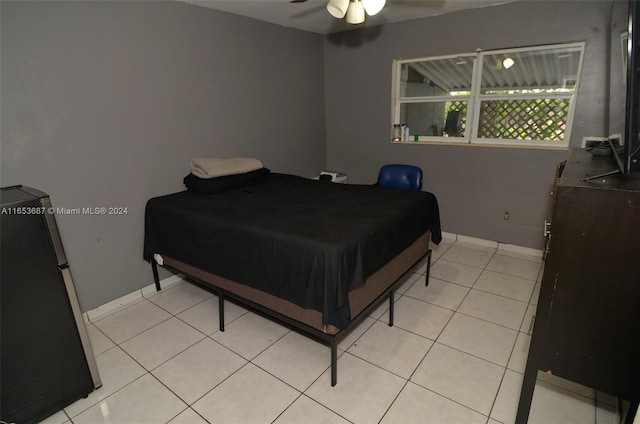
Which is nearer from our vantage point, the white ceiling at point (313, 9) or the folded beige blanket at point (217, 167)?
the folded beige blanket at point (217, 167)

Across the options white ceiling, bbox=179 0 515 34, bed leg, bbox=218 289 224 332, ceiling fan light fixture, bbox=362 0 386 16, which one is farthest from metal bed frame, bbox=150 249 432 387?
white ceiling, bbox=179 0 515 34

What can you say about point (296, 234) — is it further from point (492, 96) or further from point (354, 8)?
point (492, 96)

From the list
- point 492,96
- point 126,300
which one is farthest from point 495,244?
point 126,300

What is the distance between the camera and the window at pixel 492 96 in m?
2.92

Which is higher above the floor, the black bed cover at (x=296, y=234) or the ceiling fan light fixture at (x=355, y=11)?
the ceiling fan light fixture at (x=355, y=11)

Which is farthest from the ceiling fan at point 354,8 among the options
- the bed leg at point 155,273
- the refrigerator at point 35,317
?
the bed leg at point 155,273

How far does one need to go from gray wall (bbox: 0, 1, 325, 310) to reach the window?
66.3 inches

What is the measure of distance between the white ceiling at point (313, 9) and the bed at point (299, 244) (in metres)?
1.47

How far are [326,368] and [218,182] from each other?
5.36ft

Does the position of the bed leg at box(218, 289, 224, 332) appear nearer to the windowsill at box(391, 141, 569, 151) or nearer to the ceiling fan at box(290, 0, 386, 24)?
the ceiling fan at box(290, 0, 386, 24)

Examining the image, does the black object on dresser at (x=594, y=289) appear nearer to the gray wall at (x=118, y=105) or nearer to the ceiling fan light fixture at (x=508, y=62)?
the ceiling fan light fixture at (x=508, y=62)

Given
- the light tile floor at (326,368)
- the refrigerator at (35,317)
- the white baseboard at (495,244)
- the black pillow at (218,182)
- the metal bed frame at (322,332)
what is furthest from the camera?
the white baseboard at (495,244)

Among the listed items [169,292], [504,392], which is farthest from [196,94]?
[504,392]

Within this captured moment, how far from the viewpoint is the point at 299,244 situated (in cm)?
170
